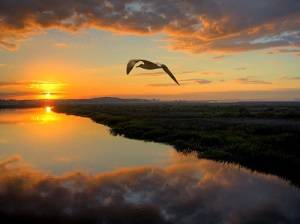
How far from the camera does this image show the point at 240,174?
18609 millimetres

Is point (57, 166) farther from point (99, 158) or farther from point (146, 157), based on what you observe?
point (146, 157)

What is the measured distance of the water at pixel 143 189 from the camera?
12953 millimetres

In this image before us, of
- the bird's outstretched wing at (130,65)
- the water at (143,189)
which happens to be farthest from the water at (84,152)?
the bird's outstretched wing at (130,65)

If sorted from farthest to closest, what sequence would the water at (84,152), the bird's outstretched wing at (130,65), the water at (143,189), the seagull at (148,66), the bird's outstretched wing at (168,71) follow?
1. the water at (84,152)
2. the water at (143,189)
3. the bird's outstretched wing at (130,65)
4. the seagull at (148,66)
5. the bird's outstretched wing at (168,71)

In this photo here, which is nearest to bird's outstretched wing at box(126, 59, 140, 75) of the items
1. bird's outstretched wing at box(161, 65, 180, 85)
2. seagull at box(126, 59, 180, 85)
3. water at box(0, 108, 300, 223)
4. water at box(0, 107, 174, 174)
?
seagull at box(126, 59, 180, 85)

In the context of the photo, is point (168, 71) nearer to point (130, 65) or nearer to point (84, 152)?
point (130, 65)

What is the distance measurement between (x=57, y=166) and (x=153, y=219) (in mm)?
11173

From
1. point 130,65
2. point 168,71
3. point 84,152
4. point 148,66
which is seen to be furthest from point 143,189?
point 84,152

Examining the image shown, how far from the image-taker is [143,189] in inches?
633

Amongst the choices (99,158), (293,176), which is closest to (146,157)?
(99,158)

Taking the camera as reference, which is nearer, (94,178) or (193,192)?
(193,192)

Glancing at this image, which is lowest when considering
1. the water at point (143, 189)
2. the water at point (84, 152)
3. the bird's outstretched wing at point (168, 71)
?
the water at point (84, 152)

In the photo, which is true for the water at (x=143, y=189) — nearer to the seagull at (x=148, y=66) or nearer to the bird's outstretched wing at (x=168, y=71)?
the seagull at (x=148, y=66)

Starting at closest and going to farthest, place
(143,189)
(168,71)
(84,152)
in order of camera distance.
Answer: (168,71) → (143,189) → (84,152)
